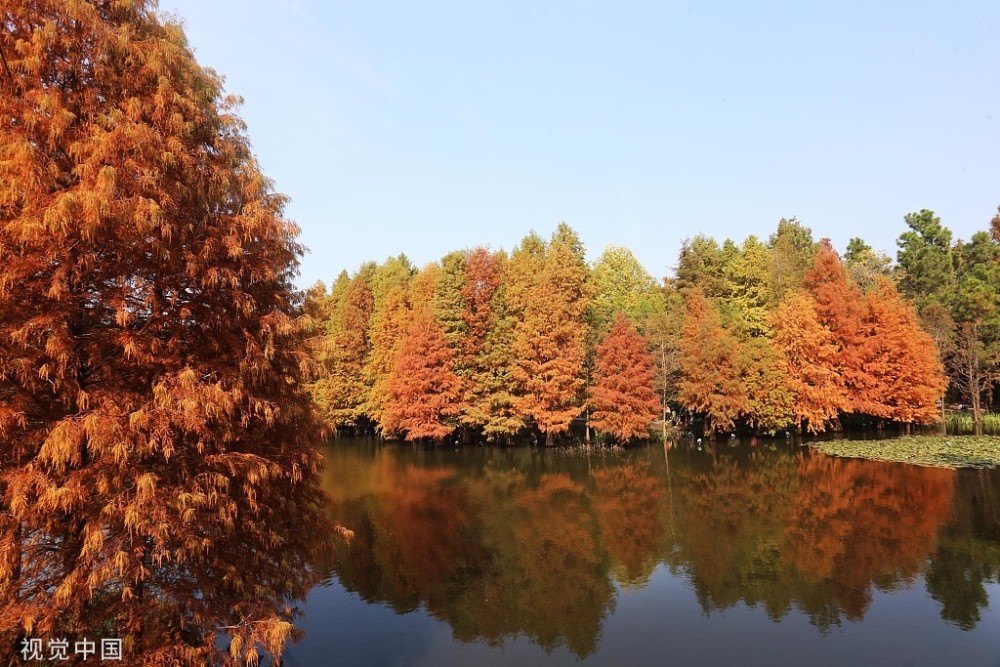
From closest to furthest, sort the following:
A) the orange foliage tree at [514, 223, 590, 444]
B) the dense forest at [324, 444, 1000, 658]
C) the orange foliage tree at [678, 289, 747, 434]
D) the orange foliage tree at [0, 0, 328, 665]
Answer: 1. the orange foliage tree at [0, 0, 328, 665]
2. the dense forest at [324, 444, 1000, 658]
3. the orange foliage tree at [514, 223, 590, 444]
4. the orange foliage tree at [678, 289, 747, 434]

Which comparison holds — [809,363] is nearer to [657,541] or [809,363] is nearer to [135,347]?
[657,541]

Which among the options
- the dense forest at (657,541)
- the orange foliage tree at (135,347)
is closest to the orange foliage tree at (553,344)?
the dense forest at (657,541)

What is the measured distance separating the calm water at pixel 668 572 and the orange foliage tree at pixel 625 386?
867 centimetres

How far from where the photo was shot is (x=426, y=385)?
4356 cm

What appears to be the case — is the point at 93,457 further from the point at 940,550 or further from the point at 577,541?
the point at 940,550

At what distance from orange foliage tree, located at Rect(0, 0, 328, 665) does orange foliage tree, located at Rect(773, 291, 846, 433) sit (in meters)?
43.1

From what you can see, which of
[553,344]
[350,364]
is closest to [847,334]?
[553,344]

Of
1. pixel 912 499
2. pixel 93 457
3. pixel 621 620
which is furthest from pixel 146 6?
pixel 912 499

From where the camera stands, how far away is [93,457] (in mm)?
8125

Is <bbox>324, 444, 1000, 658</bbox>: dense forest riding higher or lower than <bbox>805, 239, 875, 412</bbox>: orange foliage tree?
lower

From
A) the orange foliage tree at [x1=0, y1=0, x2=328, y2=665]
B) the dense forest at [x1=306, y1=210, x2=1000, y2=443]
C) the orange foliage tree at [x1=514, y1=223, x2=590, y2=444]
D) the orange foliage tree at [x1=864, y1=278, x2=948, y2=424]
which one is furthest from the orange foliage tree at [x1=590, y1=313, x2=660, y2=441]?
the orange foliage tree at [x1=0, y1=0, x2=328, y2=665]

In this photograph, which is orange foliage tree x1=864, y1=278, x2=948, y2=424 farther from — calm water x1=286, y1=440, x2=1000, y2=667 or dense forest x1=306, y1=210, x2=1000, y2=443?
calm water x1=286, y1=440, x2=1000, y2=667

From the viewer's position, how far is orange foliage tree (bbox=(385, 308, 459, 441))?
143 feet

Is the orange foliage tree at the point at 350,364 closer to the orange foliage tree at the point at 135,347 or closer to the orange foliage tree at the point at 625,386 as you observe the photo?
the orange foliage tree at the point at 625,386
